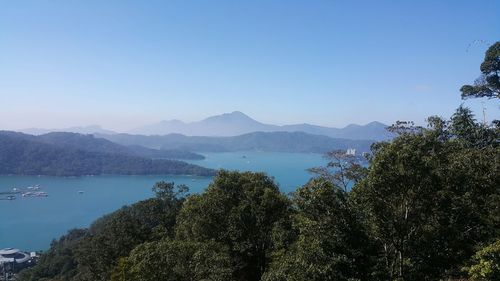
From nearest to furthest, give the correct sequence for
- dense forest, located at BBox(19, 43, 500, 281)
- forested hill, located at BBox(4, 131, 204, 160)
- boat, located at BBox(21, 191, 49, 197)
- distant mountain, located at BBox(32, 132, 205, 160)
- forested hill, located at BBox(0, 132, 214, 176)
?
dense forest, located at BBox(19, 43, 500, 281), boat, located at BBox(21, 191, 49, 197), forested hill, located at BBox(0, 132, 214, 176), forested hill, located at BBox(4, 131, 204, 160), distant mountain, located at BBox(32, 132, 205, 160)

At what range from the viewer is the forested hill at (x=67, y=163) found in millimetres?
93938

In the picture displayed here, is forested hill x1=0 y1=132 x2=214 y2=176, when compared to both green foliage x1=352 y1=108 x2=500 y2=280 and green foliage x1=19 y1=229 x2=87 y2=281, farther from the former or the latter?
green foliage x1=352 y1=108 x2=500 y2=280

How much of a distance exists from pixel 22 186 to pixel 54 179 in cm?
998

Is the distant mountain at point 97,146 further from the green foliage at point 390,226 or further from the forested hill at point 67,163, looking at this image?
the green foliage at point 390,226

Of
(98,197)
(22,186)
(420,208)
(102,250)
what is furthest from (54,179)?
(420,208)

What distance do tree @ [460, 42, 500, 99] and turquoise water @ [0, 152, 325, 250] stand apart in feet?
74.4

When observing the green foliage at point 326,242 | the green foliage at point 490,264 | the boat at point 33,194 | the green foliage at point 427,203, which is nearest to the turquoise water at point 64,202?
the boat at point 33,194

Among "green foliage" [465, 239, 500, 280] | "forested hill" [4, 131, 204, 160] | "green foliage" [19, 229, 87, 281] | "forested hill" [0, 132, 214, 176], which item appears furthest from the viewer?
"forested hill" [4, 131, 204, 160]

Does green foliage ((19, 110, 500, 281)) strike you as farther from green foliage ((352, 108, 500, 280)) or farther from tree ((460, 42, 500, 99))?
tree ((460, 42, 500, 99))

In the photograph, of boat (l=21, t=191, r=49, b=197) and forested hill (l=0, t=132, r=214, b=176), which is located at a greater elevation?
forested hill (l=0, t=132, r=214, b=176)

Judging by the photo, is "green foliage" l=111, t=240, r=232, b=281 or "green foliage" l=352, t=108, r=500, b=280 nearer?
"green foliage" l=352, t=108, r=500, b=280

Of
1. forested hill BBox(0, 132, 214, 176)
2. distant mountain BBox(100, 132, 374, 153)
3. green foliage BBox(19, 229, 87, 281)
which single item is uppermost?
distant mountain BBox(100, 132, 374, 153)

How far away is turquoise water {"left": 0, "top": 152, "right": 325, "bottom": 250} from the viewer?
47438 millimetres

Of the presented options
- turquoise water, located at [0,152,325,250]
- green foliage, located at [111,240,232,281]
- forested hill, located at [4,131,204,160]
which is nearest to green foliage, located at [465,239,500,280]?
green foliage, located at [111,240,232,281]
